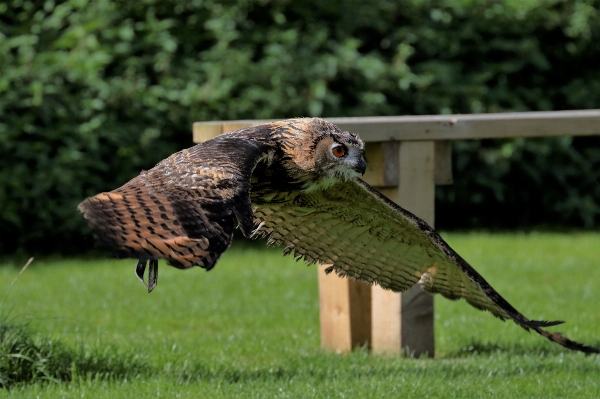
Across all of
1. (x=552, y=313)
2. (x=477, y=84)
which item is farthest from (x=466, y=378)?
(x=477, y=84)

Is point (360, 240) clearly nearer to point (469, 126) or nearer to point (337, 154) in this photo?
point (337, 154)

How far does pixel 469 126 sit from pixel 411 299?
3.74 feet

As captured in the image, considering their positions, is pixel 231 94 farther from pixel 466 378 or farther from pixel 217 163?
Result: pixel 217 163

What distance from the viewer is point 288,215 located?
229 inches

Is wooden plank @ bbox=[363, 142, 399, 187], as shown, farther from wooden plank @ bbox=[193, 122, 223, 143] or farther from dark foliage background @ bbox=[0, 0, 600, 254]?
dark foliage background @ bbox=[0, 0, 600, 254]

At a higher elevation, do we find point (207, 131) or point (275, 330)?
point (207, 131)

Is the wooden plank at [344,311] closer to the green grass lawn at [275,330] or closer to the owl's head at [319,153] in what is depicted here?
the green grass lawn at [275,330]

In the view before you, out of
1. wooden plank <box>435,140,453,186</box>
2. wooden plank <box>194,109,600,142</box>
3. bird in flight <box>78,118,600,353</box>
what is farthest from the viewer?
wooden plank <box>435,140,453,186</box>

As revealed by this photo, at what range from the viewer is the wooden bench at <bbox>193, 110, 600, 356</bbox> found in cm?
625

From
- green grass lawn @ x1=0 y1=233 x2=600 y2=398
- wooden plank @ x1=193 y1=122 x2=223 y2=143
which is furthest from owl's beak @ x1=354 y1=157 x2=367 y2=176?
wooden plank @ x1=193 y1=122 x2=223 y2=143

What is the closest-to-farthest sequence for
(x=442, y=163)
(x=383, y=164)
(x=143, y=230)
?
(x=143, y=230), (x=383, y=164), (x=442, y=163)

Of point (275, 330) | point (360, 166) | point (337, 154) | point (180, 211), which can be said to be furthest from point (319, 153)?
point (275, 330)

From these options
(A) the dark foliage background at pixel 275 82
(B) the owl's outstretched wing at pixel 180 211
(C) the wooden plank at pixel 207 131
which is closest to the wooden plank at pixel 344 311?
(C) the wooden plank at pixel 207 131

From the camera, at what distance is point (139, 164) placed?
10984 mm
